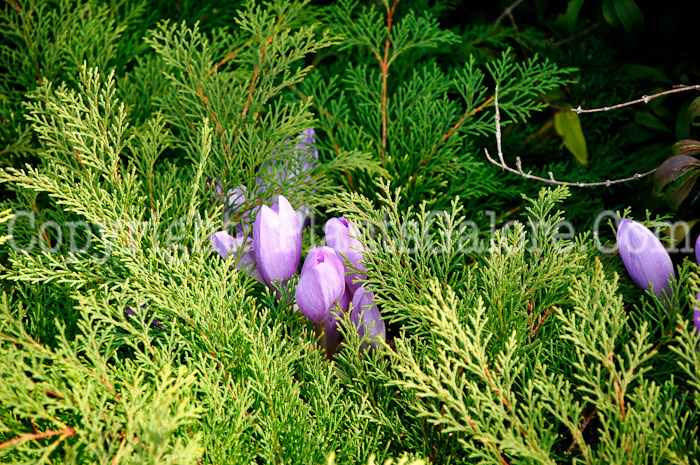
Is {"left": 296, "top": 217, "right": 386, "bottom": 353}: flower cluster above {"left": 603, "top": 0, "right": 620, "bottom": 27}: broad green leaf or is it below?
below

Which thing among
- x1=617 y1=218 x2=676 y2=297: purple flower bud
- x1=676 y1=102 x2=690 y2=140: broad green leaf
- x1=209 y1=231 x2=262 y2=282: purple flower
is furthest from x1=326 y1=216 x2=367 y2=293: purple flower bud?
x1=676 y1=102 x2=690 y2=140: broad green leaf

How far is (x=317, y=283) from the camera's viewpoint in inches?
28.0

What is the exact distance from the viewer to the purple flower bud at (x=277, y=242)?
77 centimetres

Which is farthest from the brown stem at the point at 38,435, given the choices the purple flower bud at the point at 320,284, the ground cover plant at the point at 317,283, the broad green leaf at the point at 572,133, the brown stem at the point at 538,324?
the broad green leaf at the point at 572,133

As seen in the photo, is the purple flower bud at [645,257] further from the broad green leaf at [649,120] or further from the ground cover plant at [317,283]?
the broad green leaf at [649,120]

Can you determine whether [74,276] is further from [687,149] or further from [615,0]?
[615,0]

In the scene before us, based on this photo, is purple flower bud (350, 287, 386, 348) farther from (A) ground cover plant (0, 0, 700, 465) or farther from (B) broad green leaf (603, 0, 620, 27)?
(B) broad green leaf (603, 0, 620, 27)

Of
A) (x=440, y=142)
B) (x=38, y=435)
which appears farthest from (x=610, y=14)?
(x=38, y=435)

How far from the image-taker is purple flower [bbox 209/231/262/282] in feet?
2.65

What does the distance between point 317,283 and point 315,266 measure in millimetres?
22

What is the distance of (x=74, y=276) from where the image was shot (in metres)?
0.70

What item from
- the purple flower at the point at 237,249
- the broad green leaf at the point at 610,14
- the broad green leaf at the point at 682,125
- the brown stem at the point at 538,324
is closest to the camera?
the brown stem at the point at 538,324

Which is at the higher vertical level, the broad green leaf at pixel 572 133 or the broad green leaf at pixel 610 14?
the broad green leaf at pixel 610 14

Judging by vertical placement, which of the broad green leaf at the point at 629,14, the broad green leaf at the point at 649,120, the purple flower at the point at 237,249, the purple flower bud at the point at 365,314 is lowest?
the purple flower bud at the point at 365,314
